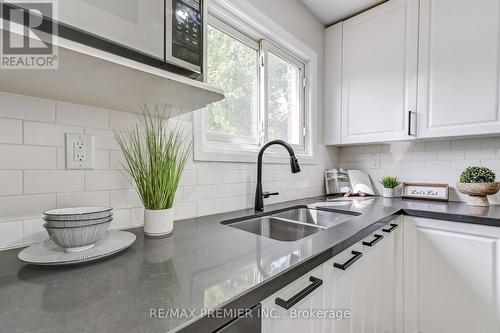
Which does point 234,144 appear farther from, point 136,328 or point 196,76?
point 136,328

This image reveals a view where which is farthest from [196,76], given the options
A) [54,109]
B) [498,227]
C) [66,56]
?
[498,227]

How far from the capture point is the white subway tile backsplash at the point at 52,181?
0.71 m

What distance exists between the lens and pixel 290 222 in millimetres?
1224

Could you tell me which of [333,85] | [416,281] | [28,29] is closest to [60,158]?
[28,29]

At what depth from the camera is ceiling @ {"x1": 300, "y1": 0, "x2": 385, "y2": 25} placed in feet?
5.90

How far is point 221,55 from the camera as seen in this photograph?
139 cm

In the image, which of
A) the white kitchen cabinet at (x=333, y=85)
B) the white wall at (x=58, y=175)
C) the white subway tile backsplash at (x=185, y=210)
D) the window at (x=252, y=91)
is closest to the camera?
the white wall at (x=58, y=175)

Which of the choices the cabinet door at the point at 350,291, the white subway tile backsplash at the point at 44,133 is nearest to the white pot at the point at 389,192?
the cabinet door at the point at 350,291

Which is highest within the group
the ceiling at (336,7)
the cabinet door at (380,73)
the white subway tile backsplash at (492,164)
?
the ceiling at (336,7)

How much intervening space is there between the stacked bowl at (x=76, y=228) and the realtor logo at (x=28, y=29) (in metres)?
0.37

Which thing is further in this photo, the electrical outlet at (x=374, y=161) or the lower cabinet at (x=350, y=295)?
the electrical outlet at (x=374, y=161)

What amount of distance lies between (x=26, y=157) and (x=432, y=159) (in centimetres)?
235

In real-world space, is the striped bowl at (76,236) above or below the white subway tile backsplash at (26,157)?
below

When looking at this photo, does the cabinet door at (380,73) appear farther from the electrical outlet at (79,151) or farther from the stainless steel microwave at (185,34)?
the electrical outlet at (79,151)
